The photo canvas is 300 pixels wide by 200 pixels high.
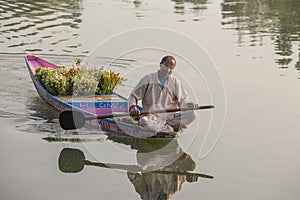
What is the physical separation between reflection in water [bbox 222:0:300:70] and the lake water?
4 cm

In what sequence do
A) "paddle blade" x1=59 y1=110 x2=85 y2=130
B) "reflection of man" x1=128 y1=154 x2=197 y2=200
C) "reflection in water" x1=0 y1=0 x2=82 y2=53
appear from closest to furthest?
"reflection of man" x1=128 y1=154 x2=197 y2=200 → "paddle blade" x1=59 y1=110 x2=85 y2=130 → "reflection in water" x1=0 y1=0 x2=82 y2=53

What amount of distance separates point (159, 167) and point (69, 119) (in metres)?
1.56

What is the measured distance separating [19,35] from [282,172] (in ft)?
34.0

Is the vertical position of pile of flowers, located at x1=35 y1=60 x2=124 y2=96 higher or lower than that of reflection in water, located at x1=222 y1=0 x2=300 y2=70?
higher

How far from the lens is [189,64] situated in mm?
13469

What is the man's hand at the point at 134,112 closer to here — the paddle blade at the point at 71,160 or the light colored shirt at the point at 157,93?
the light colored shirt at the point at 157,93

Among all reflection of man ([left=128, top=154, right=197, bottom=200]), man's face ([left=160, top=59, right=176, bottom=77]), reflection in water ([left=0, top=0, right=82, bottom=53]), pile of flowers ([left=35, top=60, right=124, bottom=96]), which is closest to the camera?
reflection of man ([left=128, top=154, right=197, bottom=200])

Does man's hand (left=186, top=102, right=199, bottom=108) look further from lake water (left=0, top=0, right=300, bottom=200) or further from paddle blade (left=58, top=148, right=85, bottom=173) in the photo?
paddle blade (left=58, top=148, right=85, bottom=173)

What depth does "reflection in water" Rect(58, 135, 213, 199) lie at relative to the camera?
7.29 m

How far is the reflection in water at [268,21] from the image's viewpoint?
52.2 feet

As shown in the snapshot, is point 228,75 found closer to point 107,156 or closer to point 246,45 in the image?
point 246,45

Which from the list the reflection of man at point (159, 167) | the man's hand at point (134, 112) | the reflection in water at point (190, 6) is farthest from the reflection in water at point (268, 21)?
the man's hand at point (134, 112)

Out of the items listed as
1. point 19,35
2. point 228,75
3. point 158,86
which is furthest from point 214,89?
point 19,35

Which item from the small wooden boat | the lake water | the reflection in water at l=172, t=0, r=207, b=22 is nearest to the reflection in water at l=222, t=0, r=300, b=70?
the lake water
